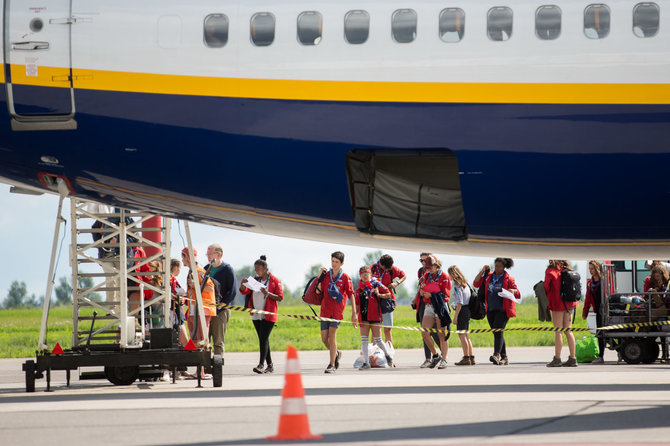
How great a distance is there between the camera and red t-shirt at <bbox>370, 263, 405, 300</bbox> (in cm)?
1892

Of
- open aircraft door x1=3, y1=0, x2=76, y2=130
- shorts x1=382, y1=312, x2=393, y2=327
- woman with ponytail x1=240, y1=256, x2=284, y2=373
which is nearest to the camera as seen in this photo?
open aircraft door x1=3, y1=0, x2=76, y2=130

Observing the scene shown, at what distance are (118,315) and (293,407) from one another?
704cm

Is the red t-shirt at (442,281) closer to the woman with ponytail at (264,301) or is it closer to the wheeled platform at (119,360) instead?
the woman with ponytail at (264,301)

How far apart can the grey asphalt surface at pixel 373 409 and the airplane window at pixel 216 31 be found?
4.10 m

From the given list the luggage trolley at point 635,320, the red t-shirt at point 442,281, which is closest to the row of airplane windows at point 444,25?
the red t-shirt at point 442,281

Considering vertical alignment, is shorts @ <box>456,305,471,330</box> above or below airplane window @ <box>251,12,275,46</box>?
below

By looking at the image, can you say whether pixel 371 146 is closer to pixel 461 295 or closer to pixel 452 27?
pixel 452 27

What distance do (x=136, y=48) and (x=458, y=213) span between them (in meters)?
4.33

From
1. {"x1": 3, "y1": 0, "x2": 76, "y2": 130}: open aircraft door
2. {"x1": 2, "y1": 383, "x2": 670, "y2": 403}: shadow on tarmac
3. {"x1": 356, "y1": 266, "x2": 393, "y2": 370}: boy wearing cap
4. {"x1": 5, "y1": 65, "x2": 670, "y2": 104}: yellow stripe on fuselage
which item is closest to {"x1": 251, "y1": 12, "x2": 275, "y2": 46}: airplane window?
{"x1": 5, "y1": 65, "x2": 670, "y2": 104}: yellow stripe on fuselage

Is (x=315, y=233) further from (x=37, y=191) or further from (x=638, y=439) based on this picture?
(x=638, y=439)

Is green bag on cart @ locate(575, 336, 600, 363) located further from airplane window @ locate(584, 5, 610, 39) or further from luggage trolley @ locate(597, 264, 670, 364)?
airplane window @ locate(584, 5, 610, 39)

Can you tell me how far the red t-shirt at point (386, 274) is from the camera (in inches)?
745

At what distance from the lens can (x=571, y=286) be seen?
17.1 metres

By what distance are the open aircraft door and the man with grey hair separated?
514 centimetres
